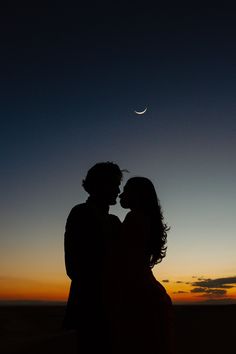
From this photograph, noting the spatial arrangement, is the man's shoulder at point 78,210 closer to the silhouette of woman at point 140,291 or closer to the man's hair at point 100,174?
the man's hair at point 100,174

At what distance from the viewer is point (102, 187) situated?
5.00m

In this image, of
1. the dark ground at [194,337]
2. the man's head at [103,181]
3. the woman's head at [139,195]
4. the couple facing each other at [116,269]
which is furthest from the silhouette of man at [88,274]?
the dark ground at [194,337]

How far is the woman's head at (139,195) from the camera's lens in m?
5.68

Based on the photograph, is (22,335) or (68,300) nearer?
(68,300)

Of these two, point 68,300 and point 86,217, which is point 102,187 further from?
point 68,300

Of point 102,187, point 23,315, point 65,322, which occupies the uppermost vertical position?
point 23,315

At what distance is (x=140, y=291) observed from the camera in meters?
5.57

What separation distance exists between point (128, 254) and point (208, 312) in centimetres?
1428

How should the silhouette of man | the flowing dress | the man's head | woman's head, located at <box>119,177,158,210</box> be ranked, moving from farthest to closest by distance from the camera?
woman's head, located at <box>119,177,158,210</box> < the flowing dress < the man's head < the silhouette of man

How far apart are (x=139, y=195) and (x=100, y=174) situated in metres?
0.81

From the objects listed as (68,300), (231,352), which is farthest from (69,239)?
(231,352)

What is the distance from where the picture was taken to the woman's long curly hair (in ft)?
18.7

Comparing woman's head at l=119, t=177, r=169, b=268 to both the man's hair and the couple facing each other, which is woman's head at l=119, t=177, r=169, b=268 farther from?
the man's hair

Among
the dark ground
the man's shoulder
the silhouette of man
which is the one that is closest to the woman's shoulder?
the silhouette of man
